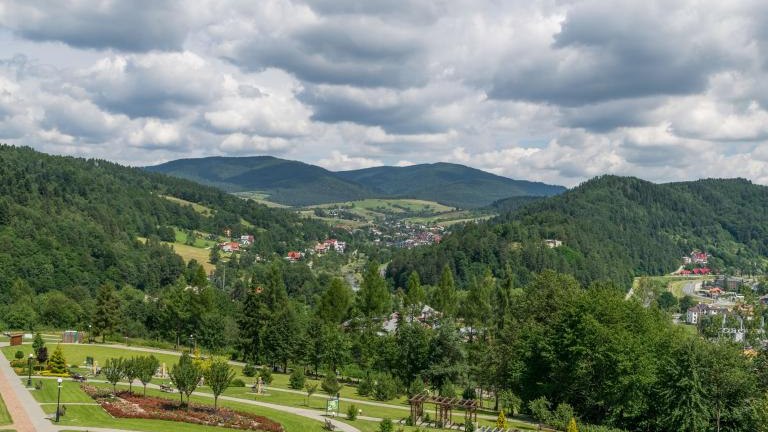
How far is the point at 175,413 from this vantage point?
46.9 metres

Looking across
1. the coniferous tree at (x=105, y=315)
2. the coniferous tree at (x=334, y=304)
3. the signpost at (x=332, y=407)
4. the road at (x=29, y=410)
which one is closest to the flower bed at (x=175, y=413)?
the road at (x=29, y=410)

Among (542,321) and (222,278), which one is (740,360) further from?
(222,278)

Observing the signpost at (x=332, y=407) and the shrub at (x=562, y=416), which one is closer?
the signpost at (x=332, y=407)

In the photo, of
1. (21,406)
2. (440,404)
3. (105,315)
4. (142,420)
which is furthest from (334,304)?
(21,406)

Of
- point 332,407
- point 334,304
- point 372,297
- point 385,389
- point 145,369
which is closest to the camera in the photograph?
point 332,407

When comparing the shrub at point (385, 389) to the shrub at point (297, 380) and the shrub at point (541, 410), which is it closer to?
the shrub at point (297, 380)

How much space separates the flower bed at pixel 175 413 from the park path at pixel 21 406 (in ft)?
14.3

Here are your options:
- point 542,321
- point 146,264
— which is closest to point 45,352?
point 542,321

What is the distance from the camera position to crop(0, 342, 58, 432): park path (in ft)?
134

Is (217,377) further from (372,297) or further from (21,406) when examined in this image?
(372,297)

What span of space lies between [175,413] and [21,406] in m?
10.7

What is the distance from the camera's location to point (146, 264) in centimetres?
18400

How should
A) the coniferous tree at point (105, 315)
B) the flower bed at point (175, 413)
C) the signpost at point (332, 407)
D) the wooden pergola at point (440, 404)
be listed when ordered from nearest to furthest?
1. the flower bed at point (175, 413)
2. the wooden pergola at point (440, 404)
3. the signpost at point (332, 407)
4. the coniferous tree at point (105, 315)

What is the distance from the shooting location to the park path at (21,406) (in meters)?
40.8
